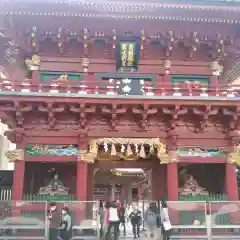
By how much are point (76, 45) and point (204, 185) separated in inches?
344

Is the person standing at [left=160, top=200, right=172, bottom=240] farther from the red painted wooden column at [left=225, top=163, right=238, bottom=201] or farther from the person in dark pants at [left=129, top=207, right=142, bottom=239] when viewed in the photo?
the person in dark pants at [left=129, top=207, right=142, bottom=239]

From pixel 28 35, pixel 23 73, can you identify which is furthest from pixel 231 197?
pixel 23 73

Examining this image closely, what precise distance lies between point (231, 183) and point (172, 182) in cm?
244

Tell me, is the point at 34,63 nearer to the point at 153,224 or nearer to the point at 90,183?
the point at 90,183

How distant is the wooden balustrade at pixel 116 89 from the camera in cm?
1278

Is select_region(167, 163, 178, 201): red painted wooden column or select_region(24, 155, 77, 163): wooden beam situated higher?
select_region(24, 155, 77, 163): wooden beam

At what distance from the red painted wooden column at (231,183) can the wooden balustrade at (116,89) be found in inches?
116

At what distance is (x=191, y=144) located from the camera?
13422mm

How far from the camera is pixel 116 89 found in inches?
527

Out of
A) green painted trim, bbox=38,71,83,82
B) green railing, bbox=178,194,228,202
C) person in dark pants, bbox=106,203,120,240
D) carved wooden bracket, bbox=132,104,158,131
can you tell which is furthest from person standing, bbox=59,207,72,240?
green painted trim, bbox=38,71,83,82

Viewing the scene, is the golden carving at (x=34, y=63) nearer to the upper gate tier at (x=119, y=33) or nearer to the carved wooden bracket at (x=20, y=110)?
the upper gate tier at (x=119, y=33)

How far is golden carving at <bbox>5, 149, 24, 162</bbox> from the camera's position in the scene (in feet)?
41.4

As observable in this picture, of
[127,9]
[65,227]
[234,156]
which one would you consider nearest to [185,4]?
[127,9]

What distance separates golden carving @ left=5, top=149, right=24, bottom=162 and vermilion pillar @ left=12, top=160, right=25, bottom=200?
156 millimetres
